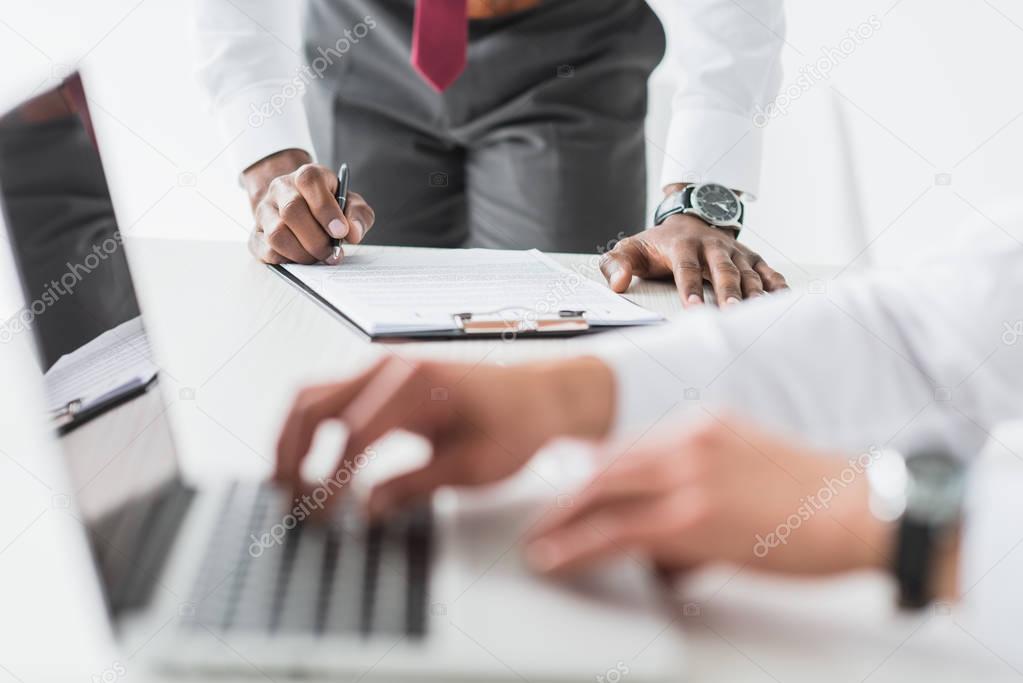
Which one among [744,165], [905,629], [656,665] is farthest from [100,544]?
[744,165]

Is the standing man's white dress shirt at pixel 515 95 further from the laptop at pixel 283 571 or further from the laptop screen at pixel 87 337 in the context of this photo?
the laptop at pixel 283 571

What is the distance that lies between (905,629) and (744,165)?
0.94m

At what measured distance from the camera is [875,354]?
2.26 ft

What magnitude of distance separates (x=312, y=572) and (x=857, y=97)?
2.34m

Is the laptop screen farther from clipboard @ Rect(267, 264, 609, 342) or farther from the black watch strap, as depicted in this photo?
the black watch strap

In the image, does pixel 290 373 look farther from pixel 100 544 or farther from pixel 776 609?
pixel 776 609

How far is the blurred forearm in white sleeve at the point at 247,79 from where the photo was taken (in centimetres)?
120

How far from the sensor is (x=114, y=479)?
476 millimetres

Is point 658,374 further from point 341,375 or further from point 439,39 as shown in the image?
point 439,39

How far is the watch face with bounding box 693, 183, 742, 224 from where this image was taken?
111cm
